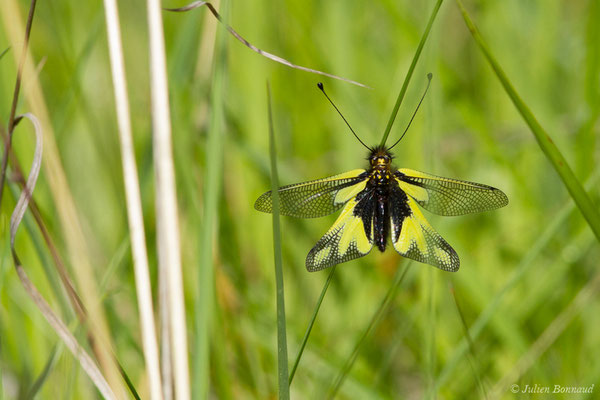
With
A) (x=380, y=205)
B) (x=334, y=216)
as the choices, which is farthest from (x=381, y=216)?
(x=334, y=216)

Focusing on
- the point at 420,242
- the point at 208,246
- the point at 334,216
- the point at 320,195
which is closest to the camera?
the point at 208,246

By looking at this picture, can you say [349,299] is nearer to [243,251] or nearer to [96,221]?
[243,251]

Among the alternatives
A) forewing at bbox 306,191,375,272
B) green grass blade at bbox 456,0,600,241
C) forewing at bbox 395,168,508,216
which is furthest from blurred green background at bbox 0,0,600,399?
green grass blade at bbox 456,0,600,241

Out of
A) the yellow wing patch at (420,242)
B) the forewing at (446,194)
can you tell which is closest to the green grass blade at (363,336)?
the yellow wing patch at (420,242)

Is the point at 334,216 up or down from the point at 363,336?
up

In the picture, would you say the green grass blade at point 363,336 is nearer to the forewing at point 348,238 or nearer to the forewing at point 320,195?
the forewing at point 348,238

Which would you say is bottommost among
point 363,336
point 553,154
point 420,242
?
point 363,336

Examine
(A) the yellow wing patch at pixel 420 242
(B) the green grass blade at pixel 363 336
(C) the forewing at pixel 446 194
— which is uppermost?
(C) the forewing at pixel 446 194

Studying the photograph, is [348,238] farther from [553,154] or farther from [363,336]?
[553,154]
